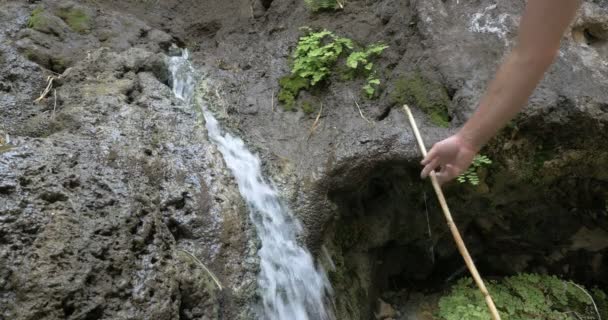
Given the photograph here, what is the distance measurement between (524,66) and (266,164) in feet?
9.72

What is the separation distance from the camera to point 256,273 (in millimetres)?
3293

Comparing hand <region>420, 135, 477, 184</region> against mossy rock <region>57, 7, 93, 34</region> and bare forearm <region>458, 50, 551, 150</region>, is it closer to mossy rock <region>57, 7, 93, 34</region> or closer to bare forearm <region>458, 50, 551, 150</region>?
bare forearm <region>458, 50, 551, 150</region>

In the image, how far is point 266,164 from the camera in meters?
4.43

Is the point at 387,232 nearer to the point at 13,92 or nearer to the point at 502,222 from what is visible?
the point at 502,222

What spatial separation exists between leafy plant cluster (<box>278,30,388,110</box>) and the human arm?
2.72m

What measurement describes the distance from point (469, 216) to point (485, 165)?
2.66 feet

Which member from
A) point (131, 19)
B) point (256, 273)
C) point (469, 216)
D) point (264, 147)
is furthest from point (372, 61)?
point (131, 19)

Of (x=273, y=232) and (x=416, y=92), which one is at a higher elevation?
(x=416, y=92)

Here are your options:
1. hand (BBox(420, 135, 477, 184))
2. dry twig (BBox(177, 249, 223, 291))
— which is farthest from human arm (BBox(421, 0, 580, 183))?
dry twig (BBox(177, 249, 223, 291))

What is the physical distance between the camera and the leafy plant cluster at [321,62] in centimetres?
500

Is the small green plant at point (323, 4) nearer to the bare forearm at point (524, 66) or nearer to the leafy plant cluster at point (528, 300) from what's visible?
the leafy plant cluster at point (528, 300)

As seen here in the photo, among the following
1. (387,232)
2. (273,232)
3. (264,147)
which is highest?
(264,147)

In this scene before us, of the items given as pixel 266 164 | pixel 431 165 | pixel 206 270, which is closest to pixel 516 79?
pixel 431 165

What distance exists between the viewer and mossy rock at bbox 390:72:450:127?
14.5 feet
